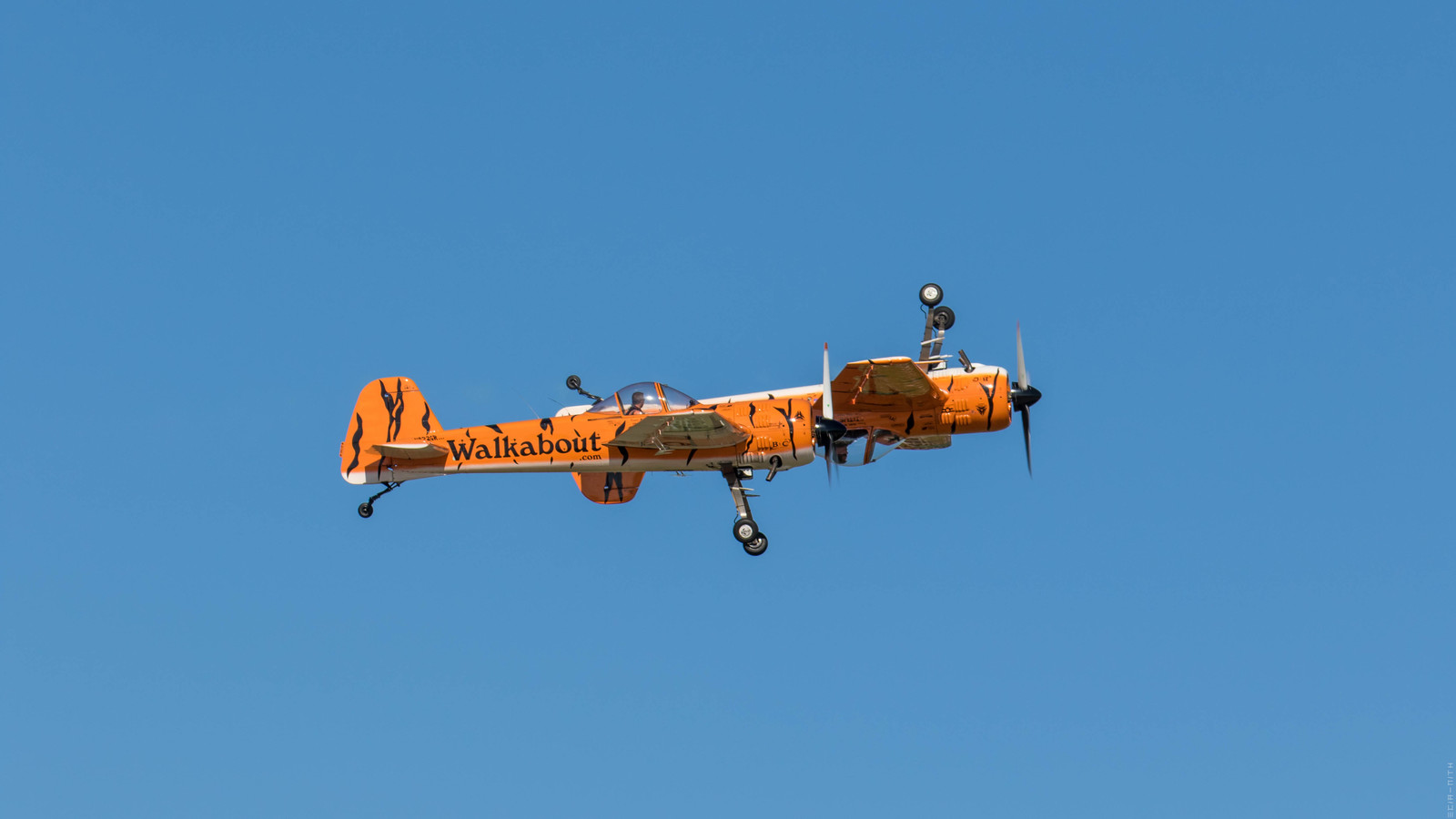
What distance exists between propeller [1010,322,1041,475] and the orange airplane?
2 cm

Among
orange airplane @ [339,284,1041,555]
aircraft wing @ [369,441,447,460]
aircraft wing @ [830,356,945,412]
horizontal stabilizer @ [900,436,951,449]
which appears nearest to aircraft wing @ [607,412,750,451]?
orange airplane @ [339,284,1041,555]

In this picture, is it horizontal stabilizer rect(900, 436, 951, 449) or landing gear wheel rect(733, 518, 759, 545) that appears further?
horizontal stabilizer rect(900, 436, 951, 449)

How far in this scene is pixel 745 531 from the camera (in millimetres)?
37469

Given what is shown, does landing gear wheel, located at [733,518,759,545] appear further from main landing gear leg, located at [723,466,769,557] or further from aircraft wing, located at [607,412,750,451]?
aircraft wing, located at [607,412,750,451]

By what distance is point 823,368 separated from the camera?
36844 millimetres

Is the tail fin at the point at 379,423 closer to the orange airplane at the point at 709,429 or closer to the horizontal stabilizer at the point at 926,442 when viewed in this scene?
the orange airplane at the point at 709,429

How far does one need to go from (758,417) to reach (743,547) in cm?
267

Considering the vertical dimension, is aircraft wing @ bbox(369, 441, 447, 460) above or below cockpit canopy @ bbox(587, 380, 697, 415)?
below

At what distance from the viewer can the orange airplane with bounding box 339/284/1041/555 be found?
124 feet

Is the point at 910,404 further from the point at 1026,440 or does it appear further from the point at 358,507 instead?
the point at 358,507

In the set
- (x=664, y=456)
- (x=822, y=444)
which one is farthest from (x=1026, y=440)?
(x=664, y=456)

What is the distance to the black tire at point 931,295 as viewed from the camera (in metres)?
41.4

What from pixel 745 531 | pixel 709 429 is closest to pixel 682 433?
pixel 709 429

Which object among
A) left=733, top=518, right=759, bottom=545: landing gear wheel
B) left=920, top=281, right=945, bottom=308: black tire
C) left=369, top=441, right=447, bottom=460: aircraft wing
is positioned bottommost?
left=733, top=518, right=759, bottom=545: landing gear wheel
